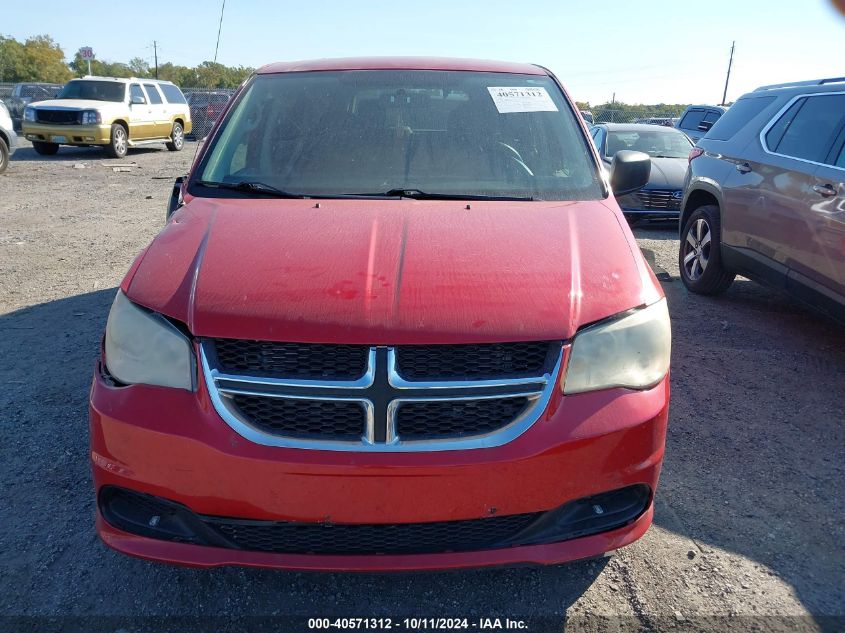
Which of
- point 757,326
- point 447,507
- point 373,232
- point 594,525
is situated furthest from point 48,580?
point 757,326

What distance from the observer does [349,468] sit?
1938 mm

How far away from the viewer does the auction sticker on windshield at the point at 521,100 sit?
3.35m

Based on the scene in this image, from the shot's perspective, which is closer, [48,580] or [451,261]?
[451,261]

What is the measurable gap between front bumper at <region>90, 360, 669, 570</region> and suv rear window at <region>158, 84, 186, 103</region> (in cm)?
2040

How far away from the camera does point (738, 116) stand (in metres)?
5.91

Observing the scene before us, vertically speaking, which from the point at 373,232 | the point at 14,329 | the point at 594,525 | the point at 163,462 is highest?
the point at 373,232

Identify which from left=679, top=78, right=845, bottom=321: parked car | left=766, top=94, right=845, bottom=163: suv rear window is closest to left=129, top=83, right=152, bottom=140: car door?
left=679, top=78, right=845, bottom=321: parked car

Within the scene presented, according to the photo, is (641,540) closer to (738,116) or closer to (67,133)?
(738,116)

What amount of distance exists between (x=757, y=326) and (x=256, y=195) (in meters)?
4.19

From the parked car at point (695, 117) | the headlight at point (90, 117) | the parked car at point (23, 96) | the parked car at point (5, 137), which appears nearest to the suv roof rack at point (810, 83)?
the parked car at point (695, 117)

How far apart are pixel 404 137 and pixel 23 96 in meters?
Answer: 24.3

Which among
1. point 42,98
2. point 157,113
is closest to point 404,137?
point 157,113

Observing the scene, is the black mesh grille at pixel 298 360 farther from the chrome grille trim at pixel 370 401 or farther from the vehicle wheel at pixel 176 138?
the vehicle wheel at pixel 176 138

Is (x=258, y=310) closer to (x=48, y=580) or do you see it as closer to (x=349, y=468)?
(x=349, y=468)
